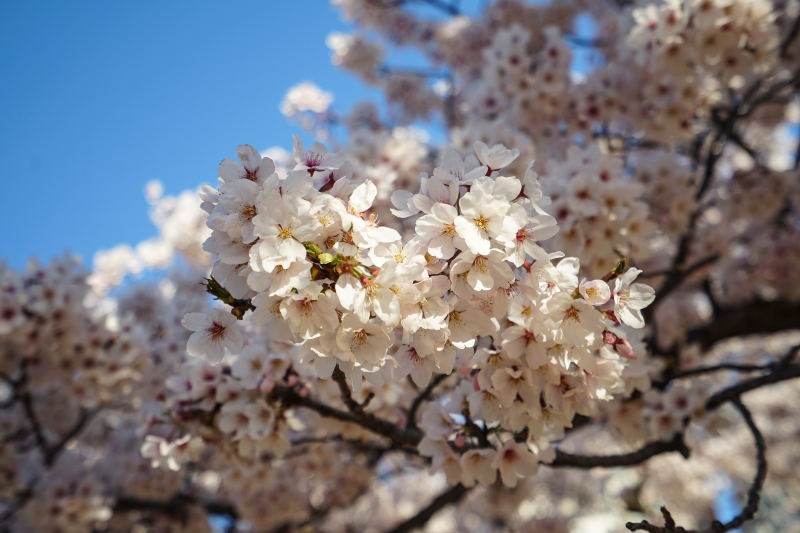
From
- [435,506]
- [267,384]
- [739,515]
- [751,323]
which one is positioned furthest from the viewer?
[751,323]

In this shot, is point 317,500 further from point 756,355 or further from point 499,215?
point 756,355

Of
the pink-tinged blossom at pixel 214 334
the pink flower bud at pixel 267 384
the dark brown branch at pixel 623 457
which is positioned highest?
the pink flower bud at pixel 267 384

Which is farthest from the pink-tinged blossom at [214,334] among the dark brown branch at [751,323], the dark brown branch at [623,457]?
the dark brown branch at [751,323]

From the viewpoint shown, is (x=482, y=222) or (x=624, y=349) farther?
(x=624, y=349)

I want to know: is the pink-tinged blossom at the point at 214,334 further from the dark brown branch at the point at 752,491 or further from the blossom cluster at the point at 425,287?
the dark brown branch at the point at 752,491

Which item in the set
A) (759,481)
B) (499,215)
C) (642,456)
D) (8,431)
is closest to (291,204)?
(499,215)

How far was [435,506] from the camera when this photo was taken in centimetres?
369

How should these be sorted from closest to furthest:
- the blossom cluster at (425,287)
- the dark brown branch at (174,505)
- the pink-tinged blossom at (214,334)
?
1. the blossom cluster at (425,287)
2. the pink-tinged blossom at (214,334)
3. the dark brown branch at (174,505)

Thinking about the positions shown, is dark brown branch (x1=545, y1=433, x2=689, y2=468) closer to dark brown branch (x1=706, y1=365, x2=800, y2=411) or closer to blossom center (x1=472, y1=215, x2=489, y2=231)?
dark brown branch (x1=706, y1=365, x2=800, y2=411)

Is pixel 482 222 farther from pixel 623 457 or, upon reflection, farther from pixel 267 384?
pixel 623 457

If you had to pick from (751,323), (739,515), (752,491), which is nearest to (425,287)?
(739,515)

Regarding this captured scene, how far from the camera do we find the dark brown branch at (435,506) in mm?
3492

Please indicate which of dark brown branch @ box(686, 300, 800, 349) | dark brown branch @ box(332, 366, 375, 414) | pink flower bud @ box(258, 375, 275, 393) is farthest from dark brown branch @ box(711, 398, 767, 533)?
dark brown branch @ box(686, 300, 800, 349)

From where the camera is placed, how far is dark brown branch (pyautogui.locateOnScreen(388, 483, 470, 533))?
3.49 m
